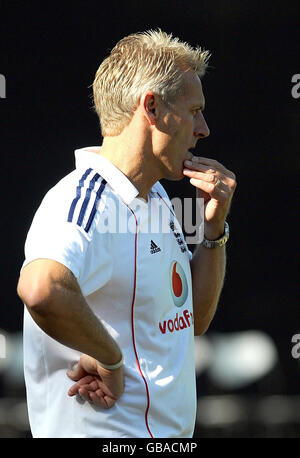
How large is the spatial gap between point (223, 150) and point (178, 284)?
2156 mm

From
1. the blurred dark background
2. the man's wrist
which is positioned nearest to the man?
the man's wrist

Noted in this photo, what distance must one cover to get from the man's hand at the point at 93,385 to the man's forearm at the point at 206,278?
20.0 inches

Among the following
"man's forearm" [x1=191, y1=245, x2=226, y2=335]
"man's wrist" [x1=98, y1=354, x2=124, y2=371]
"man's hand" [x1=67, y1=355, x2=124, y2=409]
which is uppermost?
"man's forearm" [x1=191, y1=245, x2=226, y2=335]

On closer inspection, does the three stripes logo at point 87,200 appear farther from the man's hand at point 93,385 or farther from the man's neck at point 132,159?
the man's hand at point 93,385

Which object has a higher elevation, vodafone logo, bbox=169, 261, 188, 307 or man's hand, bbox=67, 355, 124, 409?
vodafone logo, bbox=169, 261, 188, 307

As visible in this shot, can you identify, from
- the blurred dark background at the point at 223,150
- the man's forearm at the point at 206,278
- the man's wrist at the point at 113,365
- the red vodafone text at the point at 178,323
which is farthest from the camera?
the blurred dark background at the point at 223,150

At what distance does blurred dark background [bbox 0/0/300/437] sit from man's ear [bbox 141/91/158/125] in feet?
6.68

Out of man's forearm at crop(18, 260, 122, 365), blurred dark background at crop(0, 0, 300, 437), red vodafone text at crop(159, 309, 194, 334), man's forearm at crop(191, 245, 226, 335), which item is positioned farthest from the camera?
blurred dark background at crop(0, 0, 300, 437)

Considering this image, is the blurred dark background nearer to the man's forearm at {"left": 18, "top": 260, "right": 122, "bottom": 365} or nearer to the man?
the man

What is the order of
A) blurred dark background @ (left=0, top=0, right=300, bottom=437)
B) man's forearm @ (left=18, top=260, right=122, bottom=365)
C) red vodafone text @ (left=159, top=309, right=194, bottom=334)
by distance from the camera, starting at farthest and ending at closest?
blurred dark background @ (left=0, top=0, right=300, bottom=437), red vodafone text @ (left=159, top=309, right=194, bottom=334), man's forearm @ (left=18, top=260, right=122, bottom=365)

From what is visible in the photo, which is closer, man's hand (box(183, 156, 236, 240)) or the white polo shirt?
the white polo shirt

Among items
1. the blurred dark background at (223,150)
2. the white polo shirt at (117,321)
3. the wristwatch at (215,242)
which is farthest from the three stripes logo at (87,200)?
the blurred dark background at (223,150)

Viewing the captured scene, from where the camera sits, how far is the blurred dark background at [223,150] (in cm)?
446

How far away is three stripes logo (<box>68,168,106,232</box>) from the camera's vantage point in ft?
7.36
